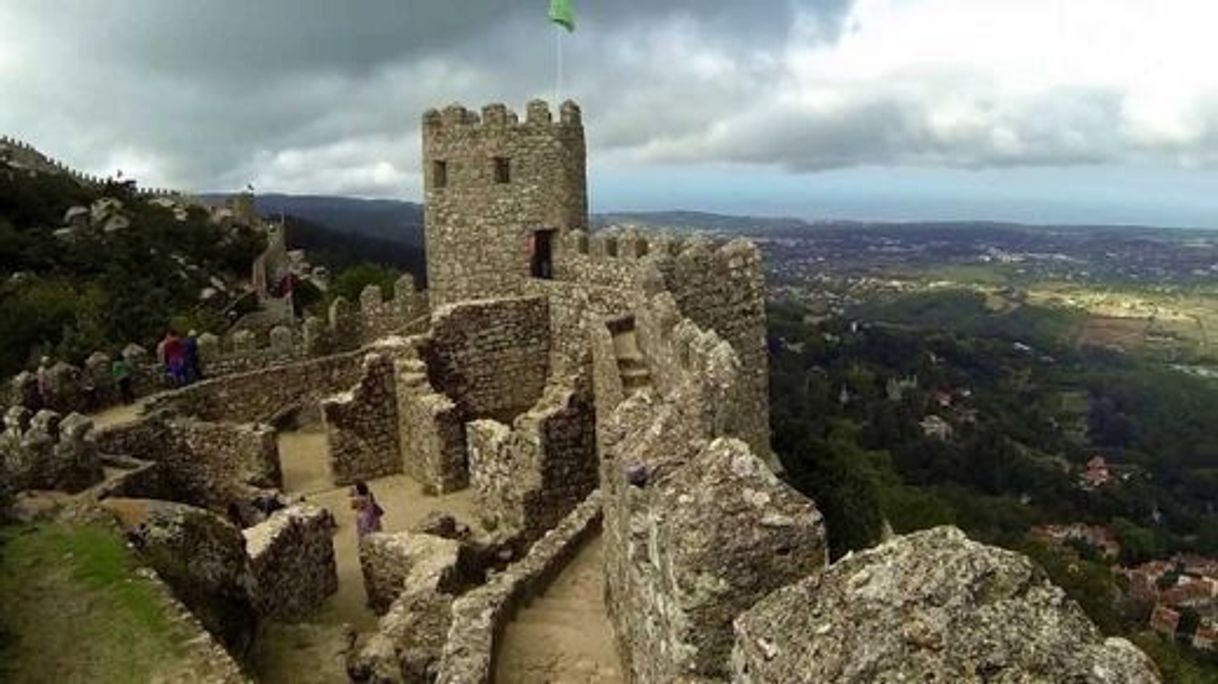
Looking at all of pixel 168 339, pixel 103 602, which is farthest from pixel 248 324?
pixel 103 602

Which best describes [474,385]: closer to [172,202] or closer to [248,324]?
[248,324]

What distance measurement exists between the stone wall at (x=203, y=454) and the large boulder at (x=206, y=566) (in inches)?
196

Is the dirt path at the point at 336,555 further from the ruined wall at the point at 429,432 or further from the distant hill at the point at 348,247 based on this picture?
the distant hill at the point at 348,247

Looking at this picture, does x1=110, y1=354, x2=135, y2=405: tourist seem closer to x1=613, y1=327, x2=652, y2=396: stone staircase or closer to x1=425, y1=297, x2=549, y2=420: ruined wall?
x1=425, y1=297, x2=549, y2=420: ruined wall

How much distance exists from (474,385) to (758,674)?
50.8 ft

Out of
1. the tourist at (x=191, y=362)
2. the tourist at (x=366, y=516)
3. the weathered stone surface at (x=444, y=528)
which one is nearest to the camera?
the weathered stone surface at (x=444, y=528)

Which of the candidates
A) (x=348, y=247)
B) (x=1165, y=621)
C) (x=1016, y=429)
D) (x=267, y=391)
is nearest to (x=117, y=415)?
(x=267, y=391)

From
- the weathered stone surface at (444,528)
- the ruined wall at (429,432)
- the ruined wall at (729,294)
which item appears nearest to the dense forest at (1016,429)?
the ruined wall at (729,294)

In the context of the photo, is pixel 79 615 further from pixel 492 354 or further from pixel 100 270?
pixel 100 270

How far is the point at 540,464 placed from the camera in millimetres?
14578

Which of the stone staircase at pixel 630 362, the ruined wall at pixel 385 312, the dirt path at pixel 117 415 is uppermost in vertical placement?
the stone staircase at pixel 630 362

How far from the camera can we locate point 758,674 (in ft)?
12.4

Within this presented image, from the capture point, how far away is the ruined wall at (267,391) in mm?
20719

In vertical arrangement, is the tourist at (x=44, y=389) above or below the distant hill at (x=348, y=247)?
above
